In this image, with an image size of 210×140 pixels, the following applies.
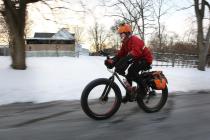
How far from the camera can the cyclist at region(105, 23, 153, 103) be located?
25.4 ft

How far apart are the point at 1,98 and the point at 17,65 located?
4.99 metres

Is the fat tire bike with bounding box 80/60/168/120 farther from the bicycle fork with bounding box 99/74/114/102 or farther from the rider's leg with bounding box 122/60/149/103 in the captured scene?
the rider's leg with bounding box 122/60/149/103

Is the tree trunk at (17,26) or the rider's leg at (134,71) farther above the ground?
the tree trunk at (17,26)

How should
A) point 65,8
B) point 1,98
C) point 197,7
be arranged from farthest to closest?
point 197,7 → point 65,8 → point 1,98

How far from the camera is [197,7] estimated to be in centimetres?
2381

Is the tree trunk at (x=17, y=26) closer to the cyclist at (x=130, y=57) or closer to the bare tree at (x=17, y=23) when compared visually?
the bare tree at (x=17, y=23)

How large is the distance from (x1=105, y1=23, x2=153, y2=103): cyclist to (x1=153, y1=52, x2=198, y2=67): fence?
21.6 meters

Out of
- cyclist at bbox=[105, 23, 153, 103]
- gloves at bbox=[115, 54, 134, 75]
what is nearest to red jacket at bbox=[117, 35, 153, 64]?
cyclist at bbox=[105, 23, 153, 103]

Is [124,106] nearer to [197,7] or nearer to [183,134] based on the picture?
[183,134]

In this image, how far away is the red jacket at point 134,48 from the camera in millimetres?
7801

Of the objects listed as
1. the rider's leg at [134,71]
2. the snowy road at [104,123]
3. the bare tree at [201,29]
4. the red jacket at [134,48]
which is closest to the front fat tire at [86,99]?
the snowy road at [104,123]

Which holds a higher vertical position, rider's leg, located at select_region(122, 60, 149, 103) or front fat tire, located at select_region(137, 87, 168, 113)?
rider's leg, located at select_region(122, 60, 149, 103)

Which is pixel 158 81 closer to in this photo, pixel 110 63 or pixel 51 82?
pixel 110 63

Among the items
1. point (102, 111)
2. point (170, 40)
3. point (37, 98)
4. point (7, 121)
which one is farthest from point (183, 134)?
point (170, 40)
